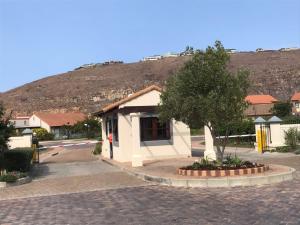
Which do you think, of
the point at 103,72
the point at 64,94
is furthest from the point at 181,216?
the point at 103,72

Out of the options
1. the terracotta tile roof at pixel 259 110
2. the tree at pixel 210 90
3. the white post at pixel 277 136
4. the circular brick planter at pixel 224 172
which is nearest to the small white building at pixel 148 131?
the white post at pixel 277 136

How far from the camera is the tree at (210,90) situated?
52.0 ft

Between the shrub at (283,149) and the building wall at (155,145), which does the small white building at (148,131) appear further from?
the shrub at (283,149)

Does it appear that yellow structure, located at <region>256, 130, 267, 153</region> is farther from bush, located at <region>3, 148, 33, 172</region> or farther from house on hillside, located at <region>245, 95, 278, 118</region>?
house on hillside, located at <region>245, 95, 278, 118</region>

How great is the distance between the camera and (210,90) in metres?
16.2

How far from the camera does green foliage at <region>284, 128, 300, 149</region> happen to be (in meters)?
27.6

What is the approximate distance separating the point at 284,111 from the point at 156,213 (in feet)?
241

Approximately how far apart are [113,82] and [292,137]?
419 ft

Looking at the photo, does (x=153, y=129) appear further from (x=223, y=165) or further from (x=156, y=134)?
(x=223, y=165)

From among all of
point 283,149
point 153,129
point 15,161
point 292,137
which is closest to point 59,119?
point 292,137

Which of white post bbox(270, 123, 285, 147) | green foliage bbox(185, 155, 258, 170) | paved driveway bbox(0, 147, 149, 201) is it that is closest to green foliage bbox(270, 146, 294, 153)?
white post bbox(270, 123, 285, 147)

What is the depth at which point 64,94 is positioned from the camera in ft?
480

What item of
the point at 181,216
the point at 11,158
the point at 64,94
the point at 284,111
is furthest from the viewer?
the point at 64,94

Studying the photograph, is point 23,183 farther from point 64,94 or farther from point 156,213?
point 64,94
